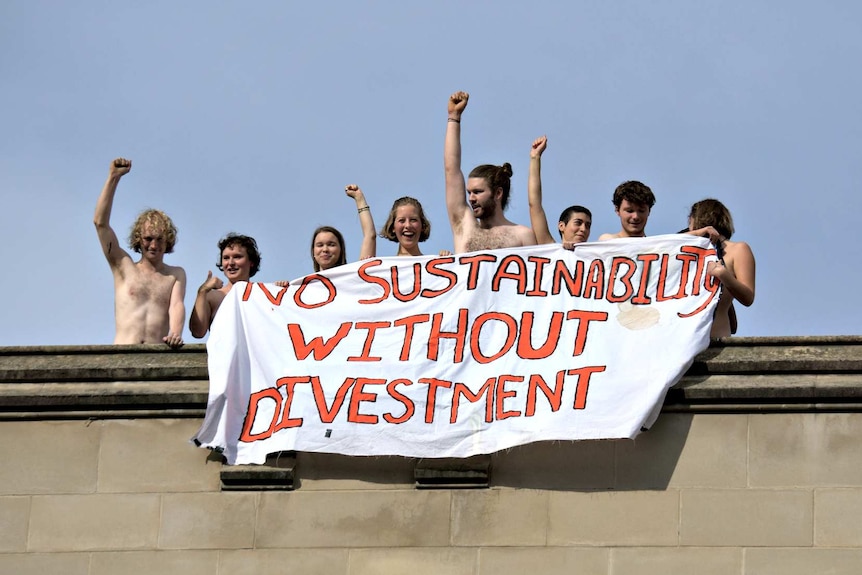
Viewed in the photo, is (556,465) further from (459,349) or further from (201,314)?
(201,314)

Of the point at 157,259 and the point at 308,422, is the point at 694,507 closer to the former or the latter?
the point at 308,422

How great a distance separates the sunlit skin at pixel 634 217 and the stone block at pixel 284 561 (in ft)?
12.6

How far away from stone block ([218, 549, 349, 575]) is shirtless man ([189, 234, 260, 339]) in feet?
8.61

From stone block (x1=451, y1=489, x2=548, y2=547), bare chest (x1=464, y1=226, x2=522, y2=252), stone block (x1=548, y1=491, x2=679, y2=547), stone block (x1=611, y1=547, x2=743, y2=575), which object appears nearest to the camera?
stone block (x1=611, y1=547, x2=743, y2=575)

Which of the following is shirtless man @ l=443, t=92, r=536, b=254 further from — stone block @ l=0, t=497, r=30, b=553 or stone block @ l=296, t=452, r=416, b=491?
stone block @ l=0, t=497, r=30, b=553

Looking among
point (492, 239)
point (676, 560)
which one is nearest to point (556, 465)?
A: point (676, 560)

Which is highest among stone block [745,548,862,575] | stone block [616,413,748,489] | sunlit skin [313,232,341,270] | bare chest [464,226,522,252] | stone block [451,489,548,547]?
bare chest [464,226,522,252]

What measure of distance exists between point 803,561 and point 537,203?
4.23m

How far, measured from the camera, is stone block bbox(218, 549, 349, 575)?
17.9 metres

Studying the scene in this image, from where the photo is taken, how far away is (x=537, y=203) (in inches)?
773

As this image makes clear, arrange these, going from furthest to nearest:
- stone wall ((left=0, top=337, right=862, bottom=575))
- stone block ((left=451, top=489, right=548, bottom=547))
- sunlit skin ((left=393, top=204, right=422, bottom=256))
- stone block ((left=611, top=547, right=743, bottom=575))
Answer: sunlit skin ((left=393, top=204, right=422, bottom=256))
stone block ((left=451, top=489, right=548, bottom=547))
stone wall ((left=0, top=337, right=862, bottom=575))
stone block ((left=611, top=547, right=743, bottom=575))

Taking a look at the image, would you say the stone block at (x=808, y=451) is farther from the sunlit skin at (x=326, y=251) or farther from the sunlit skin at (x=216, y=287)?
the sunlit skin at (x=216, y=287)

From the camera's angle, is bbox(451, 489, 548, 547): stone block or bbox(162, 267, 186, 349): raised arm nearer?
bbox(451, 489, 548, 547): stone block

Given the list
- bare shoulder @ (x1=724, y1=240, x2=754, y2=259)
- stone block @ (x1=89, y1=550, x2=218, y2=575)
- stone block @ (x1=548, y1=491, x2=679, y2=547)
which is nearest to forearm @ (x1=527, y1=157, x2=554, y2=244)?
bare shoulder @ (x1=724, y1=240, x2=754, y2=259)
